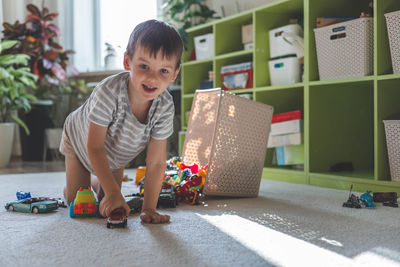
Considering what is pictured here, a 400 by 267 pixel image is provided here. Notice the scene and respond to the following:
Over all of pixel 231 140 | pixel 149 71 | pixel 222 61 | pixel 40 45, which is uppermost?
pixel 40 45

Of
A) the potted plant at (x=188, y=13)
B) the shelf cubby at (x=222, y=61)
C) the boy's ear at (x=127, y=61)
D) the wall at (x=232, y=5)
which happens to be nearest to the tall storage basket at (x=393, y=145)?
the boy's ear at (x=127, y=61)

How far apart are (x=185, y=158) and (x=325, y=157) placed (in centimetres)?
73

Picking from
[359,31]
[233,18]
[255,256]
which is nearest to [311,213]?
[255,256]

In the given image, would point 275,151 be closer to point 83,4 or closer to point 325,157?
point 325,157

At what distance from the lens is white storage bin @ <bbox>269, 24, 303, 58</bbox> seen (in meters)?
2.38

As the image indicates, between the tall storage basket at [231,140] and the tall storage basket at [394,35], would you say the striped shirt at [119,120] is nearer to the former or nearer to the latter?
the tall storage basket at [231,140]

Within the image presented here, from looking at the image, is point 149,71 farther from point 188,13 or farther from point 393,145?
point 188,13

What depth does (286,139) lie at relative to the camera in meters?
2.34

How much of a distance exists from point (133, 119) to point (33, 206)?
0.42 meters

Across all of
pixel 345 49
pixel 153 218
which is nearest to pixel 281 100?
pixel 345 49

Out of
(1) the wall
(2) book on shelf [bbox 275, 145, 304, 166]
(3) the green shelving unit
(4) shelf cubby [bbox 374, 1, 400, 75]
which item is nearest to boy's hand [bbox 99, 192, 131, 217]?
(3) the green shelving unit

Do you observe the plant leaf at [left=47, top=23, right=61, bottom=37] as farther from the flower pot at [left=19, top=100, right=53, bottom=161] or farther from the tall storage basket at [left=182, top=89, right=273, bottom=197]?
the tall storage basket at [left=182, top=89, right=273, bottom=197]

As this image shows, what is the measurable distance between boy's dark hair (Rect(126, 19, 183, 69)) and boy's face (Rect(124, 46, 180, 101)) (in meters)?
0.01

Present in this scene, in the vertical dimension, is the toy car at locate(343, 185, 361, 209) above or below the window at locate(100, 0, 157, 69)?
below
